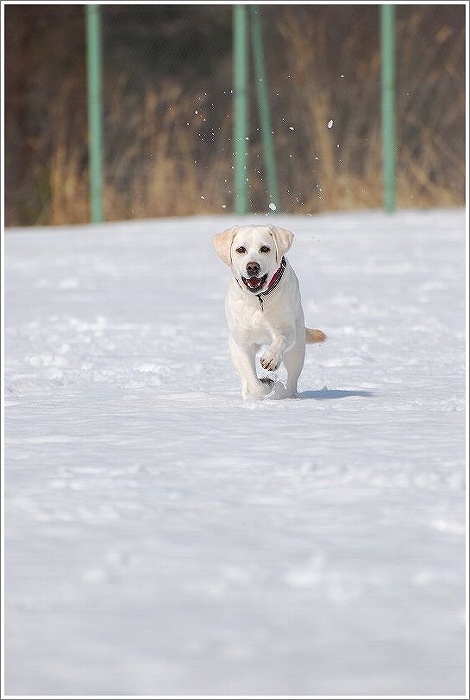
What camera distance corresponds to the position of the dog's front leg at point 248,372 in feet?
17.0

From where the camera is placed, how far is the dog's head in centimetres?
495

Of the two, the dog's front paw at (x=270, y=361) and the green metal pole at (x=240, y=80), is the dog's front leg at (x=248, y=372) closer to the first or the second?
the dog's front paw at (x=270, y=361)

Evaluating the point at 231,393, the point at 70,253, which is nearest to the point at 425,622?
the point at 231,393

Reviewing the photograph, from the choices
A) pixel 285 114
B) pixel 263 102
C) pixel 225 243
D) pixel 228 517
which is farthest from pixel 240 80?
pixel 228 517

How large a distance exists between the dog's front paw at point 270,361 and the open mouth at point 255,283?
0.75 ft

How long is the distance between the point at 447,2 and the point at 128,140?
136 inches

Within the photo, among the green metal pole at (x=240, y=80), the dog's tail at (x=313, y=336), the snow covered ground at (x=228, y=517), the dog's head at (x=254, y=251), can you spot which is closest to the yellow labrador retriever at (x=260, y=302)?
the dog's head at (x=254, y=251)

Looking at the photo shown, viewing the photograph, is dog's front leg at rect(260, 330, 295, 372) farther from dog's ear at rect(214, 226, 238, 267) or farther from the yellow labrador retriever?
dog's ear at rect(214, 226, 238, 267)

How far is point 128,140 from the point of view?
48.3 feet

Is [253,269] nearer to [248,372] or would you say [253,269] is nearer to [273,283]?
[273,283]

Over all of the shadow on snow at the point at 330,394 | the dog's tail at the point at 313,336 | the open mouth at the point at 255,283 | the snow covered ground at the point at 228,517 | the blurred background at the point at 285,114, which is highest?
the blurred background at the point at 285,114

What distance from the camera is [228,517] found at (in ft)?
11.2

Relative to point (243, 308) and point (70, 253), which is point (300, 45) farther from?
point (243, 308)

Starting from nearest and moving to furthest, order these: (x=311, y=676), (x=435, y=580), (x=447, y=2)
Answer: (x=311, y=676), (x=435, y=580), (x=447, y=2)
